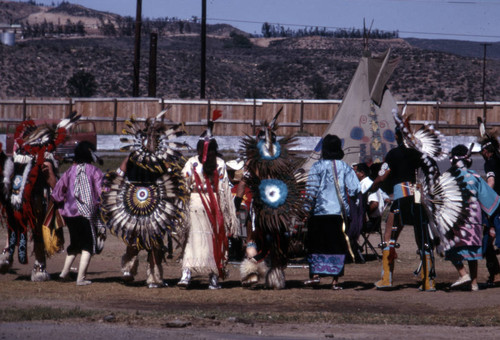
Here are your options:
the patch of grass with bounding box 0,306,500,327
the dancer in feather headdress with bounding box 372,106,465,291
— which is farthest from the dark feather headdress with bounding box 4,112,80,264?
the dancer in feather headdress with bounding box 372,106,465,291

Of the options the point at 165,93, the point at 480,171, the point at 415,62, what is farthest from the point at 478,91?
the point at 480,171

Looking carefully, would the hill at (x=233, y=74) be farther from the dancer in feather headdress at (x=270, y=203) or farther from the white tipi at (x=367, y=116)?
the dancer in feather headdress at (x=270, y=203)

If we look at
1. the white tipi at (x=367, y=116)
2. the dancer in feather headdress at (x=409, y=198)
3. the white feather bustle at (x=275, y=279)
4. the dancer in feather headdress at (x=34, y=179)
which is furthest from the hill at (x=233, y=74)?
the dancer in feather headdress at (x=409, y=198)

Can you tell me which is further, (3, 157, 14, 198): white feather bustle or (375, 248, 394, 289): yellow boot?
(3, 157, 14, 198): white feather bustle

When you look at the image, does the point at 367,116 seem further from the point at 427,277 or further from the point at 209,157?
the point at 209,157

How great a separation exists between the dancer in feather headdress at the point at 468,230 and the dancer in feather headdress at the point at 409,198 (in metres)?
0.16

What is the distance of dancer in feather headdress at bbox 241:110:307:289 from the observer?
10.8 meters

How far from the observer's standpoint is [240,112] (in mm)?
44469

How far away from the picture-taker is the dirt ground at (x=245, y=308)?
7.65 m

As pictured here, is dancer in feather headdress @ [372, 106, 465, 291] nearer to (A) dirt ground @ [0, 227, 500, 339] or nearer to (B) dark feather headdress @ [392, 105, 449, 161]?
(B) dark feather headdress @ [392, 105, 449, 161]

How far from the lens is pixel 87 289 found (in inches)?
414

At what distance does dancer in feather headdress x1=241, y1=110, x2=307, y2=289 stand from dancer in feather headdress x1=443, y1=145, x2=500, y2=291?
178cm

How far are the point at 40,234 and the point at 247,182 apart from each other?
8.61 feet

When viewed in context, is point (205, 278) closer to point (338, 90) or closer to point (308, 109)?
point (308, 109)
